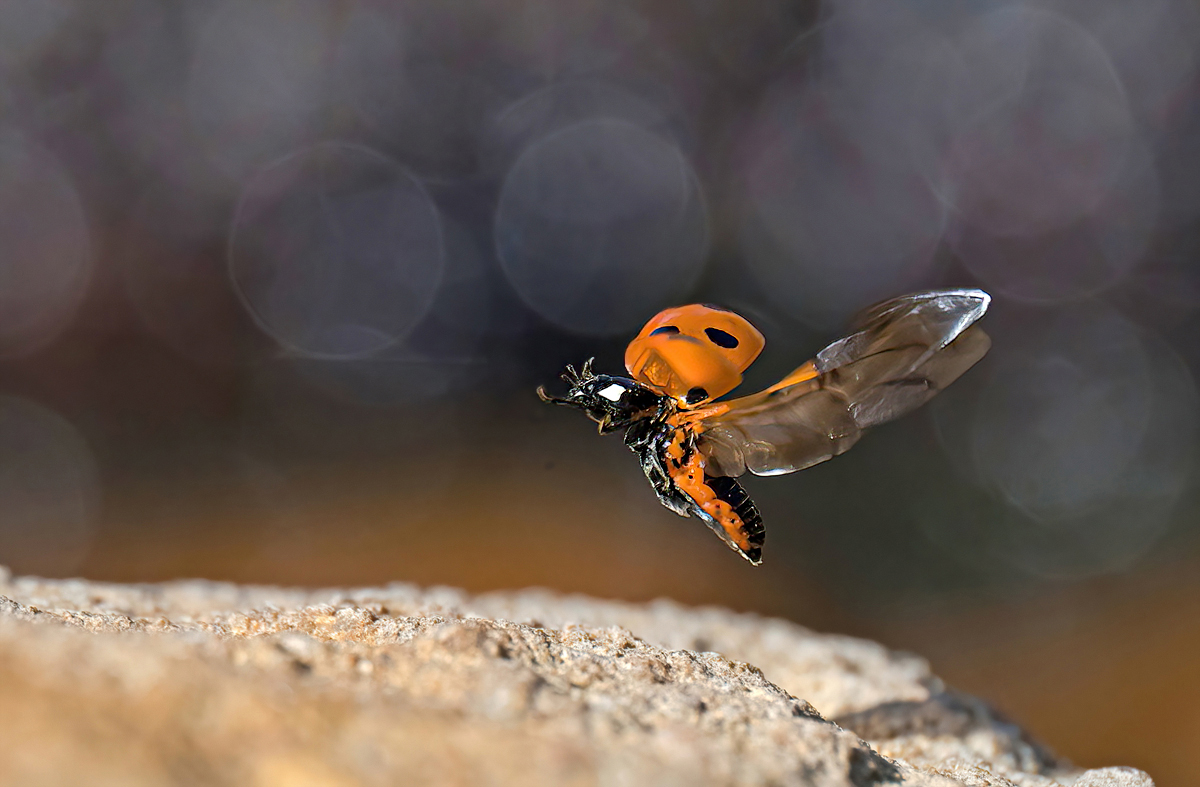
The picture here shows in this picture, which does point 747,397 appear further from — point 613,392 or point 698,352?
point 613,392

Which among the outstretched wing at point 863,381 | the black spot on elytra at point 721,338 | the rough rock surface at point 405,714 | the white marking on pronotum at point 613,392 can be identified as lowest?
the rough rock surface at point 405,714

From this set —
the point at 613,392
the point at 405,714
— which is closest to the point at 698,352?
the point at 613,392

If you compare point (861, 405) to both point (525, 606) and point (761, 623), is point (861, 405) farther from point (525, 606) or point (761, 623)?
point (761, 623)

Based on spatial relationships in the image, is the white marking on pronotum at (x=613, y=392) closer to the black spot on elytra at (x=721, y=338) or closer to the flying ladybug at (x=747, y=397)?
the flying ladybug at (x=747, y=397)

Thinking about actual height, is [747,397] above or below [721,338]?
below

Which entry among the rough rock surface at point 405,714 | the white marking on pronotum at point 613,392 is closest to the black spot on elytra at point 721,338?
the white marking on pronotum at point 613,392

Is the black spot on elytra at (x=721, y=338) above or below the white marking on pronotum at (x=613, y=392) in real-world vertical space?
above

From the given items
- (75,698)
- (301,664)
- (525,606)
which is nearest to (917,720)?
(525,606)

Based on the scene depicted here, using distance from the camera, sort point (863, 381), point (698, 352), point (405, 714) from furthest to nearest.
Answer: point (698, 352) < point (863, 381) < point (405, 714)
